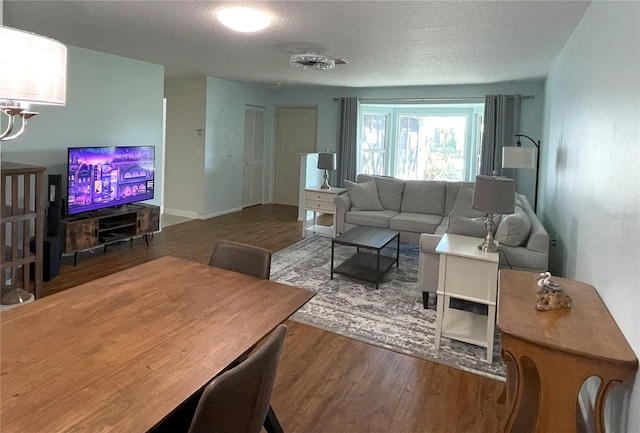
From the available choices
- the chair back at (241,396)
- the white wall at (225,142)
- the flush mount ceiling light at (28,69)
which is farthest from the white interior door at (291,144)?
the chair back at (241,396)

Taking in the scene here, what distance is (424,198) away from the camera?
5.78 metres

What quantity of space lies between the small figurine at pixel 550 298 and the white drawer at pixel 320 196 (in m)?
4.22

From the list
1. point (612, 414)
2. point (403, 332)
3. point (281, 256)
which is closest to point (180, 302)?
point (612, 414)

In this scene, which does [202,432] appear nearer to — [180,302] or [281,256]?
[180,302]

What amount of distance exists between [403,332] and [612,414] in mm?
1584

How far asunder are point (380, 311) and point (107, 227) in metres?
3.21

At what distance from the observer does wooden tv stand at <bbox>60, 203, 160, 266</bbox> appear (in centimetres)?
431

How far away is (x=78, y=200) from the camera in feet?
14.4

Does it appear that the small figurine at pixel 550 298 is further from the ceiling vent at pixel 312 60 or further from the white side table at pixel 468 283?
the ceiling vent at pixel 312 60

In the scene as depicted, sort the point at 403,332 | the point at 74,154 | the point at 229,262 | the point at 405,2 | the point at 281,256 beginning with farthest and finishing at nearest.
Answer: the point at 281,256 < the point at 74,154 < the point at 403,332 < the point at 405,2 < the point at 229,262

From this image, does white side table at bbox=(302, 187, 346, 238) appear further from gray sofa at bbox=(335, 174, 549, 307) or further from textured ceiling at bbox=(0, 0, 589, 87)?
textured ceiling at bbox=(0, 0, 589, 87)

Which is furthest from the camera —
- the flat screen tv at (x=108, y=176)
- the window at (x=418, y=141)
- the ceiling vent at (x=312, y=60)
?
the window at (x=418, y=141)

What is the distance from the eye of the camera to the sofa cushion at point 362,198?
5.75 meters

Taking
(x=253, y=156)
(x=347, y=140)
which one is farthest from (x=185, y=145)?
(x=347, y=140)
